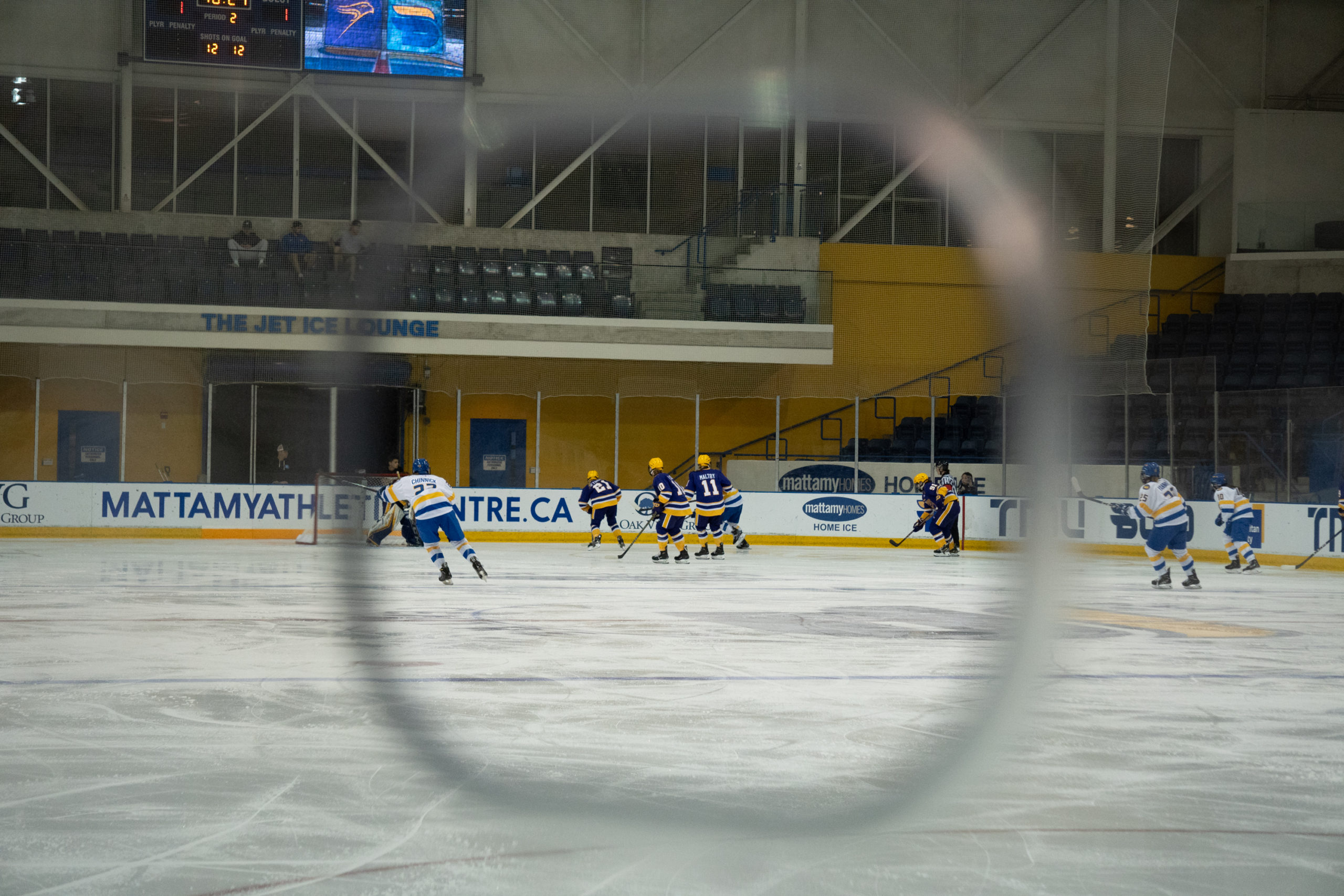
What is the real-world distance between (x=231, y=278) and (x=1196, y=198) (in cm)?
1995

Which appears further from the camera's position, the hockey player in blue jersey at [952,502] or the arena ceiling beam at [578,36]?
the arena ceiling beam at [578,36]

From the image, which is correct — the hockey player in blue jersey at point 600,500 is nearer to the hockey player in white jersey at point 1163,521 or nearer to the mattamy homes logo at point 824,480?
the mattamy homes logo at point 824,480

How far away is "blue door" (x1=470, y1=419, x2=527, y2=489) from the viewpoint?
2383 cm

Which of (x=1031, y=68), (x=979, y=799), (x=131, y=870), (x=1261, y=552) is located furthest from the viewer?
(x=1261, y=552)

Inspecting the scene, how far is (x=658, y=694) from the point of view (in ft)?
20.1

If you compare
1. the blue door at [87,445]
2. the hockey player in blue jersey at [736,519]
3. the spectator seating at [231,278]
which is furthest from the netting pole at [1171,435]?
the blue door at [87,445]

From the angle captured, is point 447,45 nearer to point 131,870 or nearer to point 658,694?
point 658,694

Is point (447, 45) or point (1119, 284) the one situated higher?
point (447, 45)

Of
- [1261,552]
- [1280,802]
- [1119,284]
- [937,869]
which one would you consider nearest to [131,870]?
[937,869]

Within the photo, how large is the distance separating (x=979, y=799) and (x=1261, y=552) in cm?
1599

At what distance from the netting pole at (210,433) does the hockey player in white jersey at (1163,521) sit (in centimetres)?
1477

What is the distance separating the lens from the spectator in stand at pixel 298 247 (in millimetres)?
20188

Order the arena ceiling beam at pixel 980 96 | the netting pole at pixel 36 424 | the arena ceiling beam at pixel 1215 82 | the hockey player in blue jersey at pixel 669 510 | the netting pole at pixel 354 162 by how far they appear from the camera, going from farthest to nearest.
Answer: the arena ceiling beam at pixel 1215 82 < the netting pole at pixel 354 162 < the netting pole at pixel 36 424 < the hockey player in blue jersey at pixel 669 510 < the arena ceiling beam at pixel 980 96

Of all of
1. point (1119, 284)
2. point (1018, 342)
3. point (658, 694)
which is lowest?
point (658, 694)
